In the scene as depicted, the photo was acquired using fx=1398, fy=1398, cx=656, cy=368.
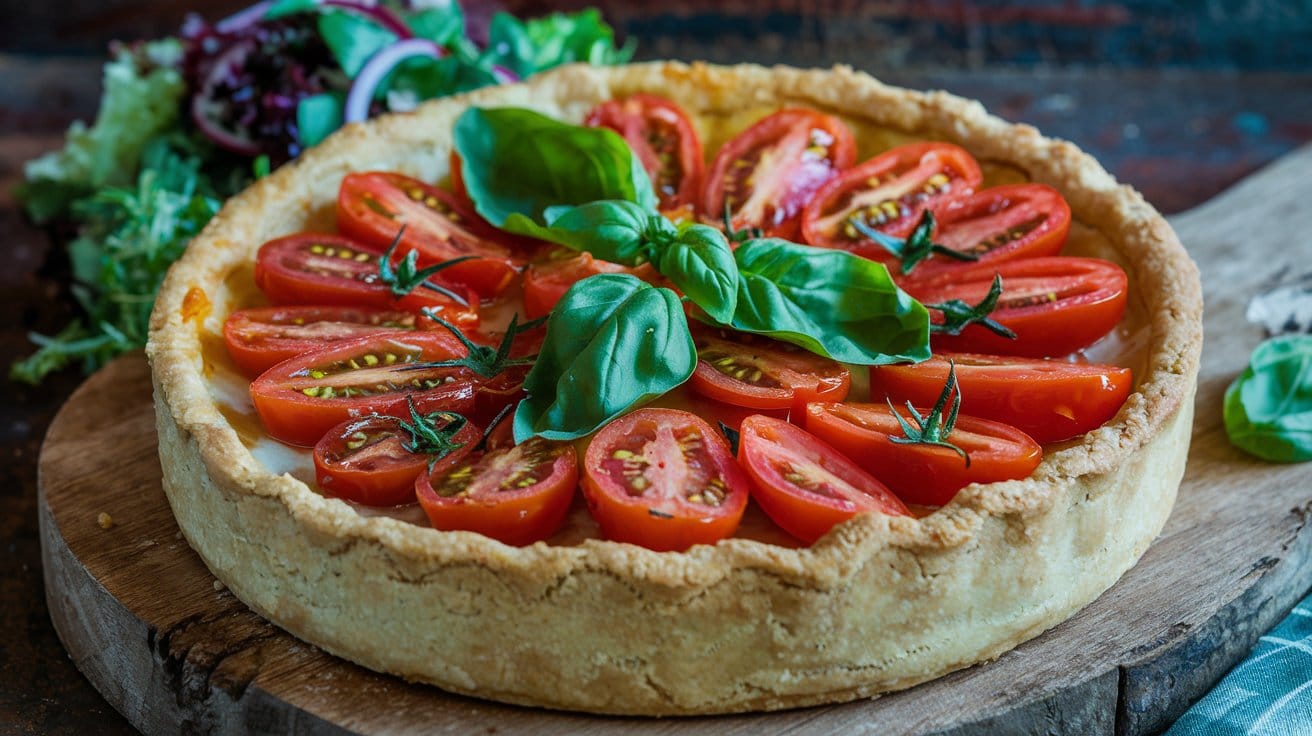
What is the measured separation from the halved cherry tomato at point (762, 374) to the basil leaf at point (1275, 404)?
1.38 metres

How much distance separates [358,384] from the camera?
381cm

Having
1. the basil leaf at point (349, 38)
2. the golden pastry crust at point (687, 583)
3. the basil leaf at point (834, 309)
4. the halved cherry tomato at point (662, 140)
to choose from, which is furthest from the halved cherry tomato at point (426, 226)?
the basil leaf at point (349, 38)

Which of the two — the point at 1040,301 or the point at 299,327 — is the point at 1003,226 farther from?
the point at 299,327

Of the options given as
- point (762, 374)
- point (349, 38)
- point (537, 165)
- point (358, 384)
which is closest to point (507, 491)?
point (358, 384)

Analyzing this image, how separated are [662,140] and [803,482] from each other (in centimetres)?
192

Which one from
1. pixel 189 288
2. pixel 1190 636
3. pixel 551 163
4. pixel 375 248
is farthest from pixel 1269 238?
pixel 189 288

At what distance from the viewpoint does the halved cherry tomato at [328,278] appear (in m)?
4.24

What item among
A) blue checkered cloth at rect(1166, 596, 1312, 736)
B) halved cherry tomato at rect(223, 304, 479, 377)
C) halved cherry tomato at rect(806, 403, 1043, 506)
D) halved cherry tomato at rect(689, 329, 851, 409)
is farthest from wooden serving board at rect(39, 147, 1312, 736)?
halved cherry tomato at rect(689, 329, 851, 409)

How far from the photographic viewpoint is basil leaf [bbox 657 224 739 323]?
3.69 metres

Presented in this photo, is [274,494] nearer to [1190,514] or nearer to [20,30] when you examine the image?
[1190,514]

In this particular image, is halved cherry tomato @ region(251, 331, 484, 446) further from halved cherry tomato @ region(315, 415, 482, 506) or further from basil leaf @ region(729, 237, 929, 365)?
basil leaf @ region(729, 237, 929, 365)

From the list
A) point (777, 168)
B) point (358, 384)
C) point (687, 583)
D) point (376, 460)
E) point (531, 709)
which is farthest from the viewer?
point (777, 168)

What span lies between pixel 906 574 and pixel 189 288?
7.65 ft

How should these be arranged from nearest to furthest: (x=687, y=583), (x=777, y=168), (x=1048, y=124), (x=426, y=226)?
(x=687, y=583) < (x=426, y=226) < (x=777, y=168) < (x=1048, y=124)
